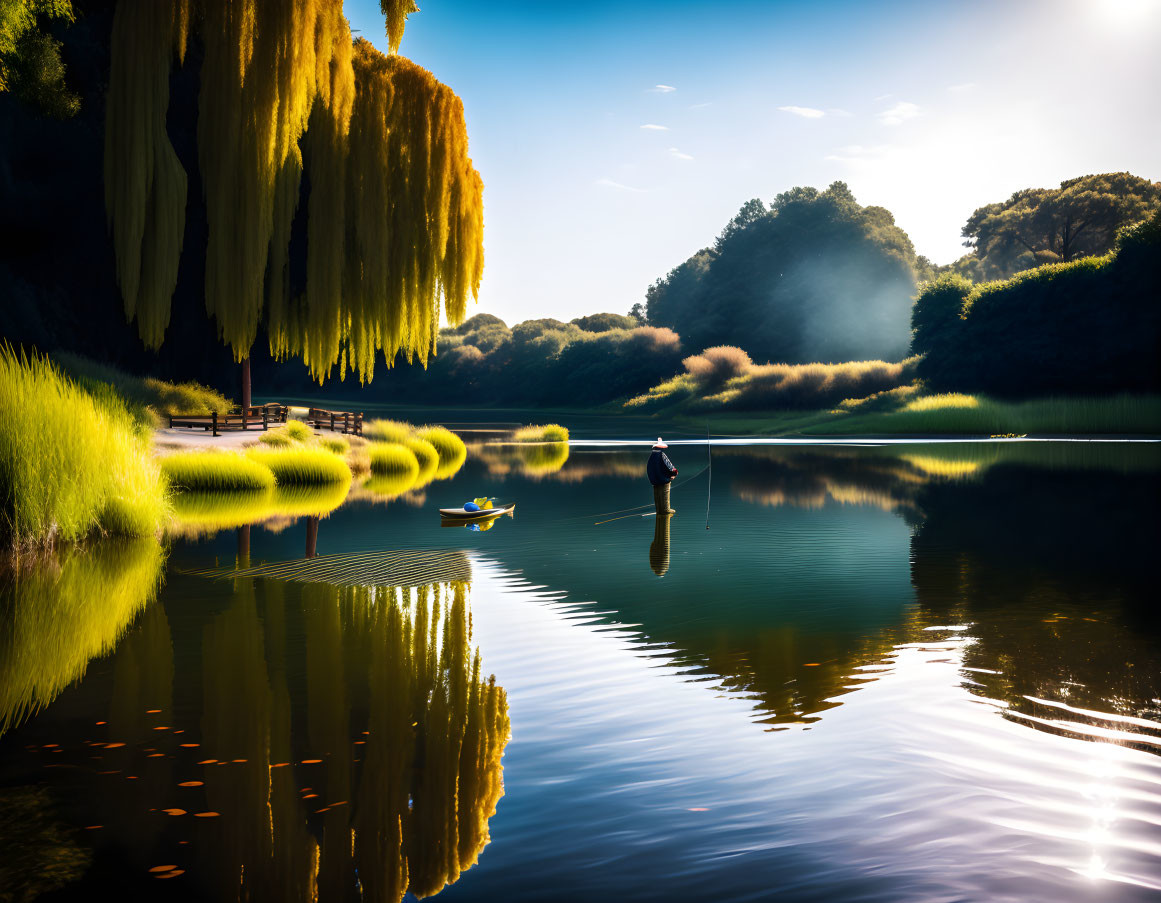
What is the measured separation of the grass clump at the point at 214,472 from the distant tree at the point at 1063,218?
220 ft

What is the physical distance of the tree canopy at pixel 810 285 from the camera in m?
95.2

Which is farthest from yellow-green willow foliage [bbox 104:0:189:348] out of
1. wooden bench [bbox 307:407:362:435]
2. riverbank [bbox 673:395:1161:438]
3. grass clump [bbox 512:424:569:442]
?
riverbank [bbox 673:395:1161:438]

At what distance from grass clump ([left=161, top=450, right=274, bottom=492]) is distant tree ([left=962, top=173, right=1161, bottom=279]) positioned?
67.1 metres

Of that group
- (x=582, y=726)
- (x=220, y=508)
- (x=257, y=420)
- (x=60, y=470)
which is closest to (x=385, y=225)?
(x=257, y=420)

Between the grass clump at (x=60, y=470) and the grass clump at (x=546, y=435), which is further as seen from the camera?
the grass clump at (x=546, y=435)

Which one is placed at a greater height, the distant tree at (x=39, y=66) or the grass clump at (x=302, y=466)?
the distant tree at (x=39, y=66)

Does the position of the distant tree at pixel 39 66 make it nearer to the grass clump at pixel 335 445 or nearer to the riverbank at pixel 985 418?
the grass clump at pixel 335 445

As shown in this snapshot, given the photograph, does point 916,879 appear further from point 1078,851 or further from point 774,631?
point 774,631

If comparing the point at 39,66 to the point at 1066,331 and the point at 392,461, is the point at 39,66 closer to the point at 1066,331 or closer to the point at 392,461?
the point at 392,461

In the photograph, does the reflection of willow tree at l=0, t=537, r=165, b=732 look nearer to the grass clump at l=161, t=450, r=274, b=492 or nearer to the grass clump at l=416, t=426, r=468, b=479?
the grass clump at l=161, t=450, r=274, b=492

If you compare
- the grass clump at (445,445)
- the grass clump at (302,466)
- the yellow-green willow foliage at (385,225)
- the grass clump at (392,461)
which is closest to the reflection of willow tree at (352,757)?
the grass clump at (302,466)

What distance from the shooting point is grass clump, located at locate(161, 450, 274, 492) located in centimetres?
1978

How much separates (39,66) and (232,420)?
1059 cm

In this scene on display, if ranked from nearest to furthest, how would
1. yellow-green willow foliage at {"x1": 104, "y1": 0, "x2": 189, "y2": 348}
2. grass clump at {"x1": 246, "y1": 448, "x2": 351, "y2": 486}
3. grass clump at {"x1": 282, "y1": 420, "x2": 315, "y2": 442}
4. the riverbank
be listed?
yellow-green willow foliage at {"x1": 104, "y1": 0, "x2": 189, "y2": 348}, grass clump at {"x1": 246, "y1": 448, "x2": 351, "y2": 486}, grass clump at {"x1": 282, "y1": 420, "x2": 315, "y2": 442}, the riverbank
